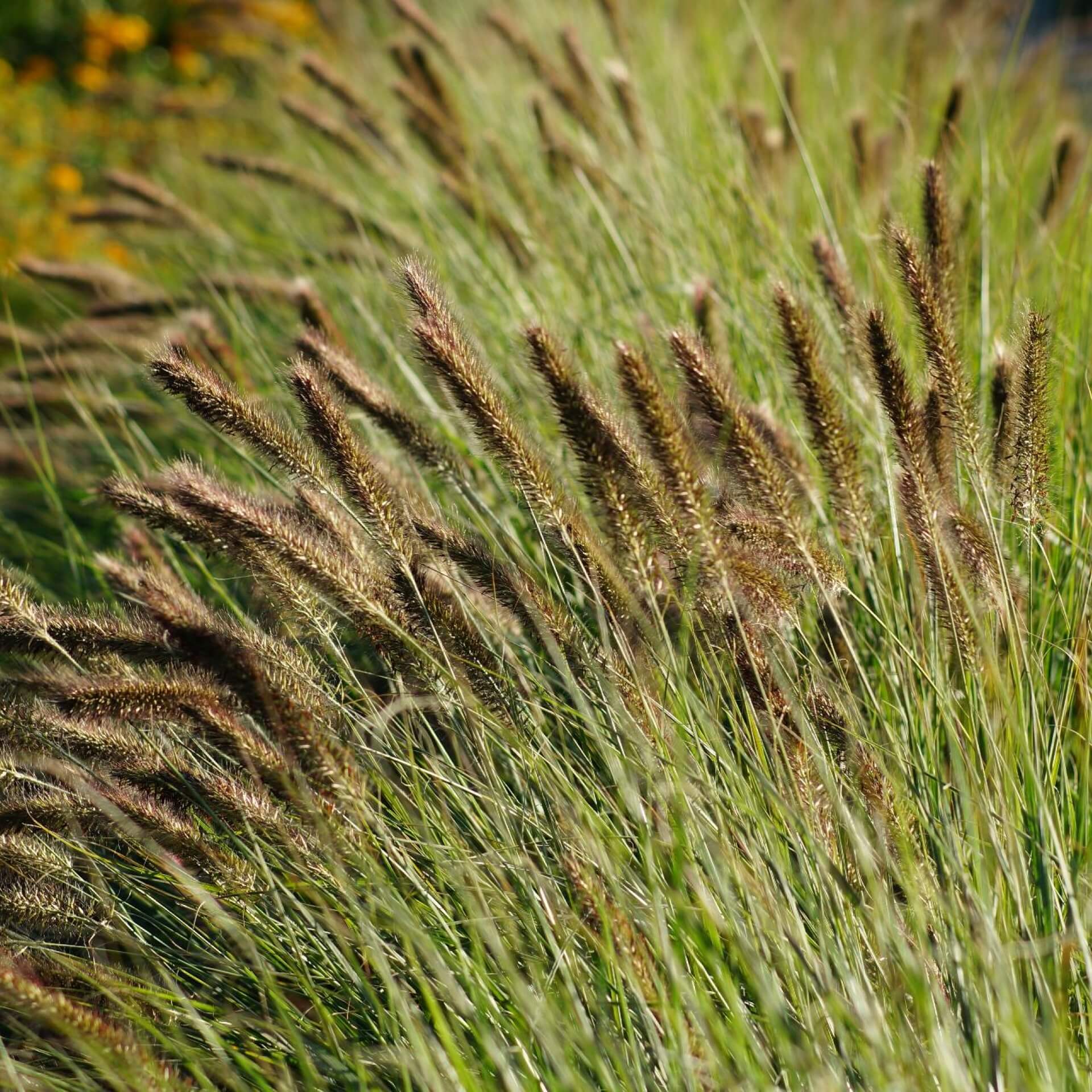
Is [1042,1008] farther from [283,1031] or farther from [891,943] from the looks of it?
[283,1031]

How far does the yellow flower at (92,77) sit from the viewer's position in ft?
24.2

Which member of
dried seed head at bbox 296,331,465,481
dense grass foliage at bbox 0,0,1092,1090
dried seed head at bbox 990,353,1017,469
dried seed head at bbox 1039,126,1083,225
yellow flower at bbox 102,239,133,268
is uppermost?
dried seed head at bbox 1039,126,1083,225

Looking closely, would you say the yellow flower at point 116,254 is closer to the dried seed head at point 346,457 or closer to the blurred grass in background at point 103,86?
the blurred grass in background at point 103,86

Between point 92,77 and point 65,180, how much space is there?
1.44 m

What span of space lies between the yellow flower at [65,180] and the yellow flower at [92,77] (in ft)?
1.64

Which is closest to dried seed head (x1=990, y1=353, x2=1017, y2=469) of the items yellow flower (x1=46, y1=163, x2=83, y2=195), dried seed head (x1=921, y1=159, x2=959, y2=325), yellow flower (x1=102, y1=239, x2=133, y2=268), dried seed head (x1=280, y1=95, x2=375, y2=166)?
dried seed head (x1=921, y1=159, x2=959, y2=325)

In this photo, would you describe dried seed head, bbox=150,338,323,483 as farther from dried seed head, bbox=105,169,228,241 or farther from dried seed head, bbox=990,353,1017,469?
dried seed head, bbox=105,169,228,241

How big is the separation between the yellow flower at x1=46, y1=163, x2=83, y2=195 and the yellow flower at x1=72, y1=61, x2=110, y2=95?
501mm

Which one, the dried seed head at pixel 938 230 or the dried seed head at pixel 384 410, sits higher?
the dried seed head at pixel 938 230

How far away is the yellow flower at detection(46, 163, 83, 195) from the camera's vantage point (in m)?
6.48

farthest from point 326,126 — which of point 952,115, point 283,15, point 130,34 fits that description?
point 130,34

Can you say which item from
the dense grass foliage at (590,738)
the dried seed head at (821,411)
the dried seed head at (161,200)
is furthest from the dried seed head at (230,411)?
the dried seed head at (161,200)

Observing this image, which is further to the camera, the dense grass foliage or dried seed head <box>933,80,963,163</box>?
dried seed head <box>933,80,963,163</box>

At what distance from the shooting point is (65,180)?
6.46 metres
